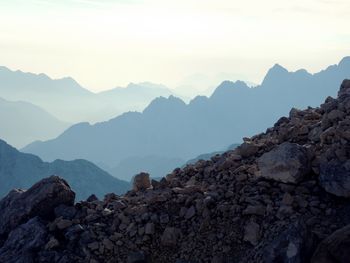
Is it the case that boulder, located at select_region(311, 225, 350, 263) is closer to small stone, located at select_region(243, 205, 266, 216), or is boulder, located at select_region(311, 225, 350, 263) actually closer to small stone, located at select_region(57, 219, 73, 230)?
small stone, located at select_region(243, 205, 266, 216)

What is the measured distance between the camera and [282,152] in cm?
1302

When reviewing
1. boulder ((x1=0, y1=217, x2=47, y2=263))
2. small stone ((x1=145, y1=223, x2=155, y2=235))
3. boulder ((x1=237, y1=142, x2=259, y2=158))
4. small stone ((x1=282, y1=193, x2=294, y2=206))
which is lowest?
boulder ((x1=0, y1=217, x2=47, y2=263))

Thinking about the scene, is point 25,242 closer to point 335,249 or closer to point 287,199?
point 287,199

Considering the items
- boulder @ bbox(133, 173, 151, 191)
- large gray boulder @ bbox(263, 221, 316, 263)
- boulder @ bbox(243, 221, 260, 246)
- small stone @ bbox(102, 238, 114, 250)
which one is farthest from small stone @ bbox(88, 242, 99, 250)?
large gray boulder @ bbox(263, 221, 316, 263)

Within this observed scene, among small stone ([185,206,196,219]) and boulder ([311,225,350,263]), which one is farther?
small stone ([185,206,196,219])

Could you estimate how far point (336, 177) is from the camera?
12.1 m

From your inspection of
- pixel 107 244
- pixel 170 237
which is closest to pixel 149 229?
pixel 170 237

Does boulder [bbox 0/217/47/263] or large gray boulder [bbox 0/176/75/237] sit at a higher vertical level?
large gray boulder [bbox 0/176/75/237]

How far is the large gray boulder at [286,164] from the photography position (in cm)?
1260

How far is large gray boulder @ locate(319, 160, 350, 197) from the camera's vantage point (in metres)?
11.9

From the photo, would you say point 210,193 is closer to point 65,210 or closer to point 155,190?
point 155,190

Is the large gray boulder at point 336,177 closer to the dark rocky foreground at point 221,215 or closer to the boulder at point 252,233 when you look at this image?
the dark rocky foreground at point 221,215

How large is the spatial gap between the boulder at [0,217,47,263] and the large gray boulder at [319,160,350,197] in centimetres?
784

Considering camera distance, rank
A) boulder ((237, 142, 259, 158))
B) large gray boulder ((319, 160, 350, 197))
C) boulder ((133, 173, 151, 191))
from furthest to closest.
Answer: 1. boulder ((133, 173, 151, 191))
2. boulder ((237, 142, 259, 158))
3. large gray boulder ((319, 160, 350, 197))
